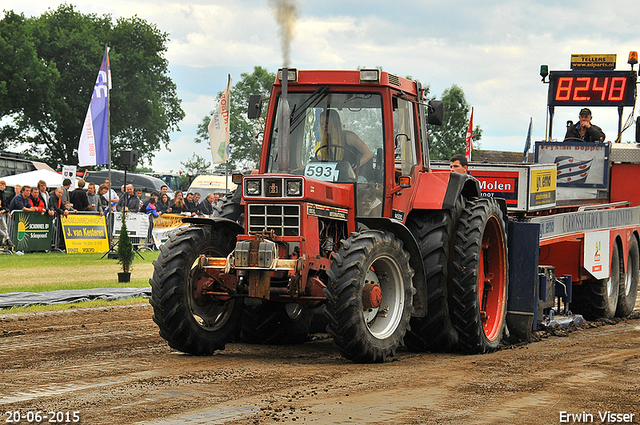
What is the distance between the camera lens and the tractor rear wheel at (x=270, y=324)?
878 cm

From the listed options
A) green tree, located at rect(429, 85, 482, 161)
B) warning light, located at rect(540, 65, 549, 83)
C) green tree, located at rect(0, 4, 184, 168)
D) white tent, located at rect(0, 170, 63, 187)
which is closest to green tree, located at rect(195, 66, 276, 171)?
green tree, located at rect(0, 4, 184, 168)

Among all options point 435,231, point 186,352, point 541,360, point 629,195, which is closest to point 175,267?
point 186,352

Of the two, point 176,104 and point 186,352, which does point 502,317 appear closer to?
point 186,352

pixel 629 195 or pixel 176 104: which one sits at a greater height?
pixel 176 104

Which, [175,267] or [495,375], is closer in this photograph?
[495,375]

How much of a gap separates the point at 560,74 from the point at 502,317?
776 centimetres

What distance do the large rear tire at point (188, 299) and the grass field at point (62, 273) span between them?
4.65 m

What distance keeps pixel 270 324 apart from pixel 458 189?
2420 millimetres

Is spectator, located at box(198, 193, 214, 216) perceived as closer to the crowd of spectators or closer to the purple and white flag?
the crowd of spectators

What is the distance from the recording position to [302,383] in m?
6.28

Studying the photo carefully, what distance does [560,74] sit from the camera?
51.3 ft

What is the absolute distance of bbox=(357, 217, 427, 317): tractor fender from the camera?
7.76m

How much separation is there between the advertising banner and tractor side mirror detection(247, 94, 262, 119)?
14.2m

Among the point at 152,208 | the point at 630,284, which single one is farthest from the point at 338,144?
the point at 152,208
